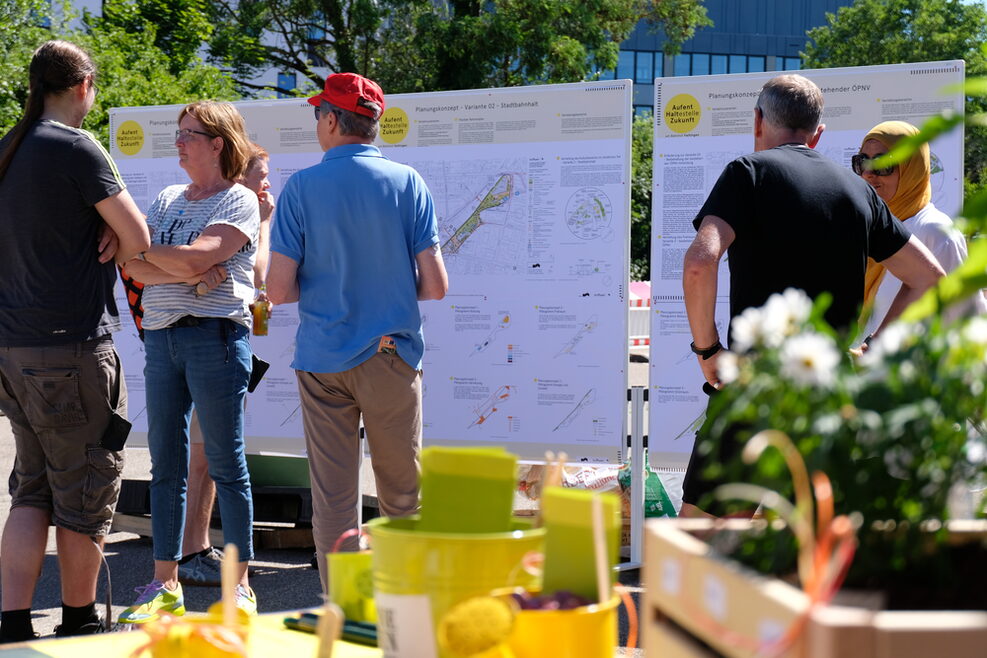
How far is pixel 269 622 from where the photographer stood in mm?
1540

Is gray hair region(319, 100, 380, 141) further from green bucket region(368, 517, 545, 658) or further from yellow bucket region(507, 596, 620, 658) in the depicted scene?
yellow bucket region(507, 596, 620, 658)

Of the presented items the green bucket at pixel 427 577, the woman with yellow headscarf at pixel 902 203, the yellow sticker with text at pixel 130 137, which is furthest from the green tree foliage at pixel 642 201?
the green bucket at pixel 427 577

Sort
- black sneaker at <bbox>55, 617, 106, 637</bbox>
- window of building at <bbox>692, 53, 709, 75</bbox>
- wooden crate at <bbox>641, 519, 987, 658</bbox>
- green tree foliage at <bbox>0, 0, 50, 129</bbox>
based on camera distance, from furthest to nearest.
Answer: window of building at <bbox>692, 53, 709, 75</bbox> < green tree foliage at <bbox>0, 0, 50, 129</bbox> < black sneaker at <bbox>55, 617, 106, 637</bbox> < wooden crate at <bbox>641, 519, 987, 658</bbox>

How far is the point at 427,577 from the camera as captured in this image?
117cm

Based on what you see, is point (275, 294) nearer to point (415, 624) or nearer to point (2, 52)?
point (415, 624)

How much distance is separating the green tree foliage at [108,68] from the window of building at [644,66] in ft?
158

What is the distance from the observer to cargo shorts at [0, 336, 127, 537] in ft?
10.1

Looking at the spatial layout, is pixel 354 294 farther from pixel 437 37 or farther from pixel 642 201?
pixel 642 201

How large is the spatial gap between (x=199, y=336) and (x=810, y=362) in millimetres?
2849

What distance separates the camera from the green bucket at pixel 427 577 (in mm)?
1174

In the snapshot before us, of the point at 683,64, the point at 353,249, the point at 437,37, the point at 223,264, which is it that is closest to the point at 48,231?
the point at 223,264

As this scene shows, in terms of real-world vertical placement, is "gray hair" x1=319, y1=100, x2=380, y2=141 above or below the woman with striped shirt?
above

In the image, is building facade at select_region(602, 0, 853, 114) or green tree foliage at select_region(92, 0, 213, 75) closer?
green tree foliage at select_region(92, 0, 213, 75)

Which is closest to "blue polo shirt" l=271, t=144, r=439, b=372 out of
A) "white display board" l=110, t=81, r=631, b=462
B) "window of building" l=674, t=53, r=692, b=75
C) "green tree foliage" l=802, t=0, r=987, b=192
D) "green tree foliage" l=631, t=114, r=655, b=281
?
"white display board" l=110, t=81, r=631, b=462
